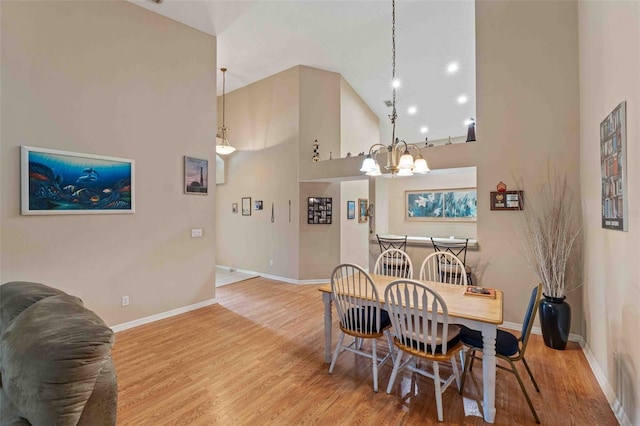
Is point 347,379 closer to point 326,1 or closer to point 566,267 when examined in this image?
point 566,267

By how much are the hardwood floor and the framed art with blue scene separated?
4975 mm

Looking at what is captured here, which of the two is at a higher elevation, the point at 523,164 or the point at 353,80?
the point at 353,80

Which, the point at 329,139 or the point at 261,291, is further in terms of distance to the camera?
the point at 329,139

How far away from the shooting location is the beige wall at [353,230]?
6238 mm

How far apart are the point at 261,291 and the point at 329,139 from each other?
3405mm

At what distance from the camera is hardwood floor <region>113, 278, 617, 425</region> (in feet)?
6.72

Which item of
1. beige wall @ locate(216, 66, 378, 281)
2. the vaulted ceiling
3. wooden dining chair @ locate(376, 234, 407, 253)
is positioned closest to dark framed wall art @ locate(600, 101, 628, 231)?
wooden dining chair @ locate(376, 234, 407, 253)

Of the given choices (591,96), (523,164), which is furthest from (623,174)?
(523,164)

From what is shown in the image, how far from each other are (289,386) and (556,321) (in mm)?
2820

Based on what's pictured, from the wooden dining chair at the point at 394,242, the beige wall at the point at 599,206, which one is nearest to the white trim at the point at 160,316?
the wooden dining chair at the point at 394,242

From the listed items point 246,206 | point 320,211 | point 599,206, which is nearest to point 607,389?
point 599,206

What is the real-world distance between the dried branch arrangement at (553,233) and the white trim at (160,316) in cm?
451

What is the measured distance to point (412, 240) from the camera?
177 inches

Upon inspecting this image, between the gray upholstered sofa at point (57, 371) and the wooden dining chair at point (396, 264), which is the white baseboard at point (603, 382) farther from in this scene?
the gray upholstered sofa at point (57, 371)
